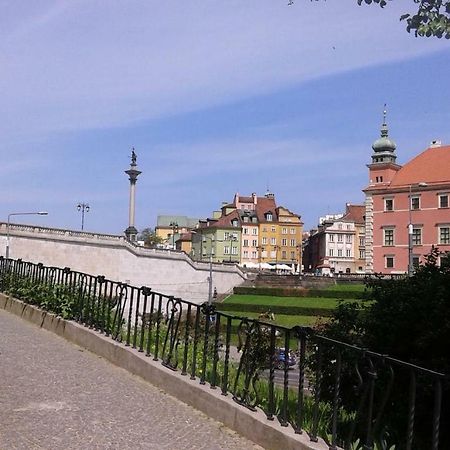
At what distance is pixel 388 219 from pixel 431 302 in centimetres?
6972

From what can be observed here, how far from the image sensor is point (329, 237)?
120812 millimetres

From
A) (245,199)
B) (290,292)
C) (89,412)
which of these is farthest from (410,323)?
(245,199)

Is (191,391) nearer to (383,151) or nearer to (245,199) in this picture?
(383,151)

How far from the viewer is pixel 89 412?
18.7ft

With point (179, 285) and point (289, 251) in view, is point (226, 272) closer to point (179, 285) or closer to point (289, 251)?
point (179, 285)

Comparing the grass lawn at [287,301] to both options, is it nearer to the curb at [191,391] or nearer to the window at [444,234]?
the window at [444,234]

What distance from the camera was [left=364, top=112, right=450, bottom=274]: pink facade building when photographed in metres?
69.6

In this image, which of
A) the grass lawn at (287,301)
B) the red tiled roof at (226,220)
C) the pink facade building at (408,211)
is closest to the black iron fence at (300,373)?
the grass lawn at (287,301)

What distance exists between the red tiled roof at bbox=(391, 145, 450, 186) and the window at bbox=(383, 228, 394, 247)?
19.5 ft

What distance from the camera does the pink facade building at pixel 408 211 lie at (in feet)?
228

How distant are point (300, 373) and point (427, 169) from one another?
73114mm

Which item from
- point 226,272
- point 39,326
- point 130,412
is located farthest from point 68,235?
point 130,412

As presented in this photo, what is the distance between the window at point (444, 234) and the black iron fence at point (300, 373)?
213 ft

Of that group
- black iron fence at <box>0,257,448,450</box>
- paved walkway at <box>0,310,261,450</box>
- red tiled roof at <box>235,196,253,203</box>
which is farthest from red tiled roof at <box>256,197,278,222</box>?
A: paved walkway at <box>0,310,261,450</box>
